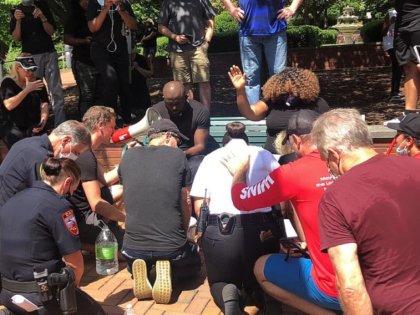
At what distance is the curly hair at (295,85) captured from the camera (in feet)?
17.3

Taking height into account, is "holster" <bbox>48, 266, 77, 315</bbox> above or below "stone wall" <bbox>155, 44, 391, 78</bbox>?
above

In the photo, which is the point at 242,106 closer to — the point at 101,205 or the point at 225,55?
the point at 101,205

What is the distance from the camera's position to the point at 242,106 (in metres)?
5.28

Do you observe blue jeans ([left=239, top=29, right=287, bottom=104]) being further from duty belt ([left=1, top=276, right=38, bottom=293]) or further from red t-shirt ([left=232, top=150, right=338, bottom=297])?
duty belt ([left=1, top=276, right=38, bottom=293])

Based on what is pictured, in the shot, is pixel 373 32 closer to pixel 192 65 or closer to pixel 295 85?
pixel 192 65

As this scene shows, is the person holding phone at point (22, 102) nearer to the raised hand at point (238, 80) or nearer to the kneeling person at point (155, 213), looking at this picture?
the kneeling person at point (155, 213)

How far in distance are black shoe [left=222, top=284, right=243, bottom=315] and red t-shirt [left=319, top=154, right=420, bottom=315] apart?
1.51 meters

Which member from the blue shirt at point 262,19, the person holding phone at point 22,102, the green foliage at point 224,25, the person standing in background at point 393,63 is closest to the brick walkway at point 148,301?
the person holding phone at point 22,102

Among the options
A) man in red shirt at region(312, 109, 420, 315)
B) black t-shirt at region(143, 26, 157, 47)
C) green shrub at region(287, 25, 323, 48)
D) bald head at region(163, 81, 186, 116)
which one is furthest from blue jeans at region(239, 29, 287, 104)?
green shrub at region(287, 25, 323, 48)

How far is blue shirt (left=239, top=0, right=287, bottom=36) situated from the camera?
268 inches

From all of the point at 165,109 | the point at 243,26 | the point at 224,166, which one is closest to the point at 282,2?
the point at 243,26

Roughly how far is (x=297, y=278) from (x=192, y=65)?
14.0ft

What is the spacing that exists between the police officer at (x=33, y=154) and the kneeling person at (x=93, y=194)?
1.75ft

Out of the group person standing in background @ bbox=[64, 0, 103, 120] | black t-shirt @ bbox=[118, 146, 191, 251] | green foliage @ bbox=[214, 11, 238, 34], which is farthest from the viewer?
green foliage @ bbox=[214, 11, 238, 34]
